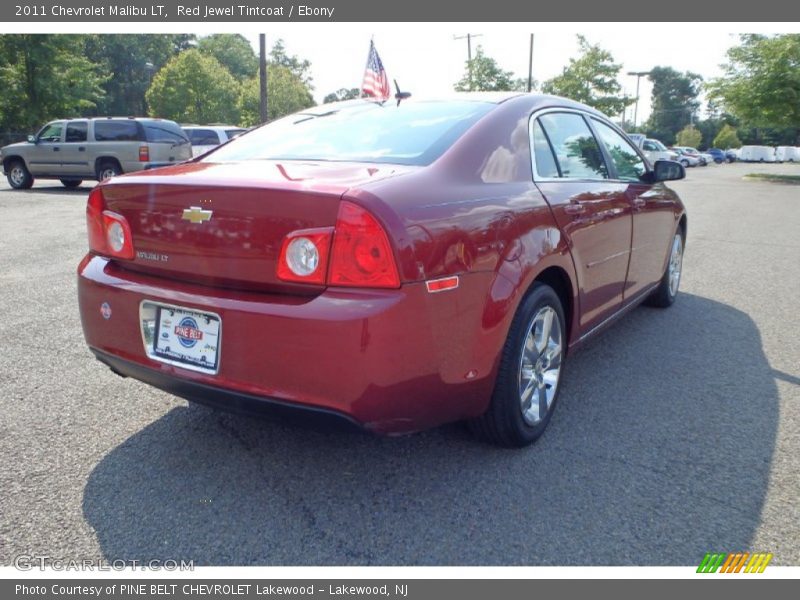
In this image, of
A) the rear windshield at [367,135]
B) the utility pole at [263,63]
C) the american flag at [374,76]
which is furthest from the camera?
the utility pole at [263,63]

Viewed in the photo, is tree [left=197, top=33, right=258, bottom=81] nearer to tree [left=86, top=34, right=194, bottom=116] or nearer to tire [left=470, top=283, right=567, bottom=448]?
tree [left=86, top=34, right=194, bottom=116]

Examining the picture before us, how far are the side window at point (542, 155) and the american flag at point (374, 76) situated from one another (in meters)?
13.0

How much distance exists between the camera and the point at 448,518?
247 cm

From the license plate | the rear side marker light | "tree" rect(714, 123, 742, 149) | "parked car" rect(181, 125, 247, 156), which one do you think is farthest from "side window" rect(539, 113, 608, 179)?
"tree" rect(714, 123, 742, 149)

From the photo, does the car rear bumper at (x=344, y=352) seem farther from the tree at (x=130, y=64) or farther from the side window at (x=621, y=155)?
the tree at (x=130, y=64)

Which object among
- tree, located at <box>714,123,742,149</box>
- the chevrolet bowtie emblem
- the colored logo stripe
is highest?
tree, located at <box>714,123,742,149</box>

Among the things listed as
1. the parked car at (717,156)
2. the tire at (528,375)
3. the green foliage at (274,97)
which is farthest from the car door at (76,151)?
the parked car at (717,156)

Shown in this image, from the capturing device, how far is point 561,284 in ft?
10.7

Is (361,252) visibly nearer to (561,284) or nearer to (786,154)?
(561,284)

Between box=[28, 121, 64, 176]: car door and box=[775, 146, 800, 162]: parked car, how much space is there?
72.0m

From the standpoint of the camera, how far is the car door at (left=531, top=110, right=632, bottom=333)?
10.6ft

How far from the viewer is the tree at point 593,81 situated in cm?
3762

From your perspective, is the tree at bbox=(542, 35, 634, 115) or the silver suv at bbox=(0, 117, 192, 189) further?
the tree at bbox=(542, 35, 634, 115)

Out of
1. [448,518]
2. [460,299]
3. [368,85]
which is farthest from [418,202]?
[368,85]
